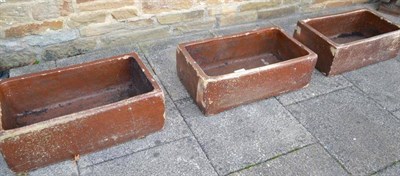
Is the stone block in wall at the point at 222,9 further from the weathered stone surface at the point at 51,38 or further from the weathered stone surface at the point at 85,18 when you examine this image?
the weathered stone surface at the point at 51,38

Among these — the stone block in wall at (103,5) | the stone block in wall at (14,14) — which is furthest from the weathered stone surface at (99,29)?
the stone block in wall at (14,14)

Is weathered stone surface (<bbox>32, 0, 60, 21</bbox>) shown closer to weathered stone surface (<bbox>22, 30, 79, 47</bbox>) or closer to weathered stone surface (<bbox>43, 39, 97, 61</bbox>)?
weathered stone surface (<bbox>22, 30, 79, 47</bbox>)

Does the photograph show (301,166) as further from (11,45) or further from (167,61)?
(11,45)

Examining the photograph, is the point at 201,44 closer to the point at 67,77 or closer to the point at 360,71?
the point at 67,77

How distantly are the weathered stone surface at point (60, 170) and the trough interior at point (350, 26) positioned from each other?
2.10 meters

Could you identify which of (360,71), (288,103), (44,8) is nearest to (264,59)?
(288,103)

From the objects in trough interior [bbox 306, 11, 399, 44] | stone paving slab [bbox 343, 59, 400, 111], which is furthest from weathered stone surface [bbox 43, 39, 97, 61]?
stone paving slab [bbox 343, 59, 400, 111]

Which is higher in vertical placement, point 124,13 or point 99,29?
point 124,13

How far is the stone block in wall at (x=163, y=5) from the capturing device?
2.72m

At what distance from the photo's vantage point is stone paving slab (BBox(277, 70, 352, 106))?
2.42m

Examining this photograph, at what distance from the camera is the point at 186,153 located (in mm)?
1990

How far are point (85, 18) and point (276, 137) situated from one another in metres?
1.66

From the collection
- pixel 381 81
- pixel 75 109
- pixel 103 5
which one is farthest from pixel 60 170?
pixel 381 81

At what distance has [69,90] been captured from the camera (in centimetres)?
220
